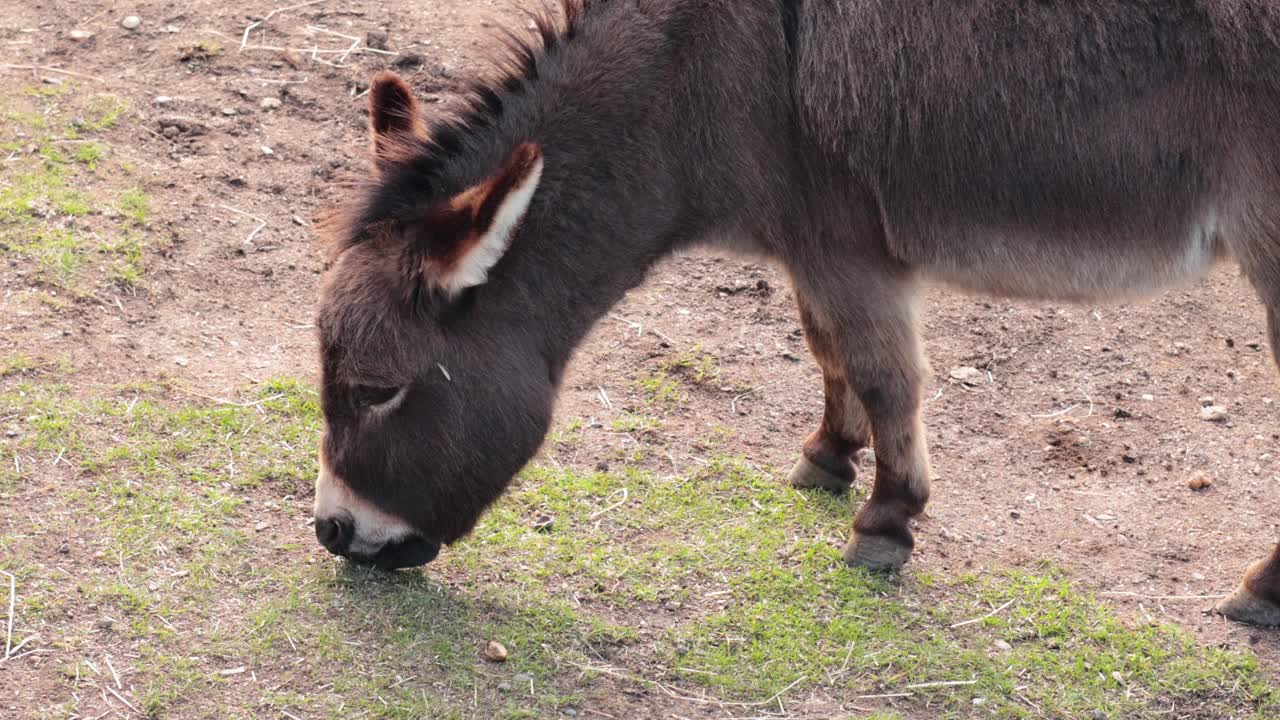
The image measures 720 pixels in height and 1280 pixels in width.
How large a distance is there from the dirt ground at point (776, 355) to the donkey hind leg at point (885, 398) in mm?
204

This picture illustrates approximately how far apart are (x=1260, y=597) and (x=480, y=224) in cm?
263

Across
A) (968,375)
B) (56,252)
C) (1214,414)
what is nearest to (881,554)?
(968,375)

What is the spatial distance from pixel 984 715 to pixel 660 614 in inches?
38.8

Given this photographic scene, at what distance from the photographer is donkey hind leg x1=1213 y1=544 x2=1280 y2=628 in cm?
420

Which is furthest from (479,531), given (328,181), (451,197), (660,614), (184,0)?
(184,0)

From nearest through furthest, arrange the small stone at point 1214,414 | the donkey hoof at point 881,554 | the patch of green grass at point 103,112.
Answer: the donkey hoof at point 881,554
the small stone at point 1214,414
the patch of green grass at point 103,112

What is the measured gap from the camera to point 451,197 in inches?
150

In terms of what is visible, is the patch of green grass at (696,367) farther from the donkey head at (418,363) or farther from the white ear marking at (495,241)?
the white ear marking at (495,241)

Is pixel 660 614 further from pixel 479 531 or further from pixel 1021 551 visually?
pixel 1021 551

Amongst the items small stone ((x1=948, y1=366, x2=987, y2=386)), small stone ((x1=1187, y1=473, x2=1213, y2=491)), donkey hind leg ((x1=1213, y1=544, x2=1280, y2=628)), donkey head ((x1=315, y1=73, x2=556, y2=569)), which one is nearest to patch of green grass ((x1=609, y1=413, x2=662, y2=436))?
donkey head ((x1=315, y1=73, x2=556, y2=569))

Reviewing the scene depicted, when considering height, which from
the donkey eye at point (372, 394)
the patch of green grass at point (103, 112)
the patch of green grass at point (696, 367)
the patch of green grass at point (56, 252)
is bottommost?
the patch of green grass at point (56, 252)

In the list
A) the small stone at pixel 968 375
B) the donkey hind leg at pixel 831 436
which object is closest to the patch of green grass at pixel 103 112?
the donkey hind leg at pixel 831 436

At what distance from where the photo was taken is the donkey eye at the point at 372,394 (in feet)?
12.4

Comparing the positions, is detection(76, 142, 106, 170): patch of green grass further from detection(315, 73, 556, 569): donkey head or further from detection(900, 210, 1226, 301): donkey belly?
detection(900, 210, 1226, 301): donkey belly
